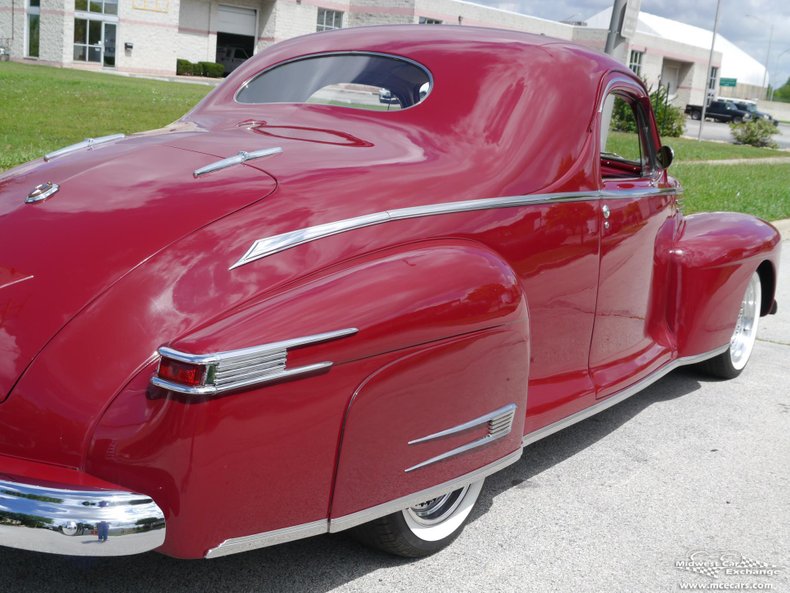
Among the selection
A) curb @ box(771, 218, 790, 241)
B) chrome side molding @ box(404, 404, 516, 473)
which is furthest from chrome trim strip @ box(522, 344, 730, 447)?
curb @ box(771, 218, 790, 241)

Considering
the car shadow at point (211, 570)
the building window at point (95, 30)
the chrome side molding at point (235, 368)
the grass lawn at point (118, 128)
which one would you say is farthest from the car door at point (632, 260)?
the building window at point (95, 30)

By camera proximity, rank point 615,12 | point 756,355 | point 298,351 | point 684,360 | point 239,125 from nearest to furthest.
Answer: point 298,351
point 239,125
point 684,360
point 756,355
point 615,12

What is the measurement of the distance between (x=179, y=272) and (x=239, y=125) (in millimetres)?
1208

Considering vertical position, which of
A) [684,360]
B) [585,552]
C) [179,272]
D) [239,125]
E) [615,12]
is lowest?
[585,552]

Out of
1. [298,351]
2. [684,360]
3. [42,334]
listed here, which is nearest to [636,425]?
[684,360]

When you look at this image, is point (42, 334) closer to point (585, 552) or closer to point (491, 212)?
point (491, 212)

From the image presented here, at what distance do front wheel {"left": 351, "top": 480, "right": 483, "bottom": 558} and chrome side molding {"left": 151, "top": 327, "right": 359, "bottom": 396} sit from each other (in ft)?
2.53

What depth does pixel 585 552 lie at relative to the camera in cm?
309

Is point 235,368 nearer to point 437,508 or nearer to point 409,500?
point 409,500

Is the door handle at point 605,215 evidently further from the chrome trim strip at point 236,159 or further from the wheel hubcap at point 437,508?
the chrome trim strip at point 236,159

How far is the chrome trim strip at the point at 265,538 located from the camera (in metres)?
2.22

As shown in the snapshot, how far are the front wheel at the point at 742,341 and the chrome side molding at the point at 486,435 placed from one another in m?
2.57

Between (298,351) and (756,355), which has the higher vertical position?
(298,351)

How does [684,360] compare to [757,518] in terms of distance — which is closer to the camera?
[757,518]
